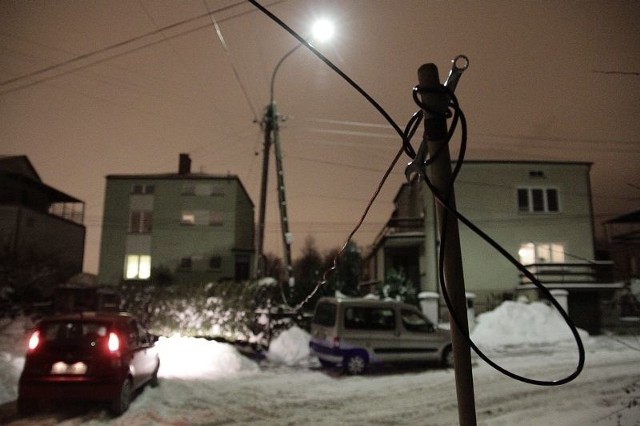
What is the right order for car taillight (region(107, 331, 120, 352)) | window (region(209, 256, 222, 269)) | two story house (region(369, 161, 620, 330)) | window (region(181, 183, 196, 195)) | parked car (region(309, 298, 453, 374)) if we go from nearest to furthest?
car taillight (region(107, 331, 120, 352)) < parked car (region(309, 298, 453, 374)) < two story house (region(369, 161, 620, 330)) < window (region(209, 256, 222, 269)) < window (region(181, 183, 196, 195))

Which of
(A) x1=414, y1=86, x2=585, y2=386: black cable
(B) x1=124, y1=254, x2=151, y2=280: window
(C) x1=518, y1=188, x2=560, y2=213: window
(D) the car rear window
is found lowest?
(D) the car rear window

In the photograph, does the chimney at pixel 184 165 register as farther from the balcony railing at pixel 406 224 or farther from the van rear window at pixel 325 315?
the van rear window at pixel 325 315

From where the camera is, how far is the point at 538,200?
27.5 metres

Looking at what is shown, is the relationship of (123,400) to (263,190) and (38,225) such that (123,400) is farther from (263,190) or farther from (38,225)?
(38,225)

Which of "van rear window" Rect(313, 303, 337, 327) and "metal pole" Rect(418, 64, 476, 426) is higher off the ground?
"metal pole" Rect(418, 64, 476, 426)

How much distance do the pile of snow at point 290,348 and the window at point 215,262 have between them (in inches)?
833

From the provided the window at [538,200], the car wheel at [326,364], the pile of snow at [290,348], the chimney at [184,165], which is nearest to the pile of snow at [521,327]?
the pile of snow at [290,348]

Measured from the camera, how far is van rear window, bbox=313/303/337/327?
42.4 ft

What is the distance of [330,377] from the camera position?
40.0 ft

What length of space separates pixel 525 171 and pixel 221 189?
73.9ft

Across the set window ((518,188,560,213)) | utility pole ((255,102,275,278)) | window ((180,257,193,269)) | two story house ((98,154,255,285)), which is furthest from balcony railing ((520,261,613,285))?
window ((180,257,193,269))

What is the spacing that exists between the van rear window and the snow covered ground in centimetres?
135

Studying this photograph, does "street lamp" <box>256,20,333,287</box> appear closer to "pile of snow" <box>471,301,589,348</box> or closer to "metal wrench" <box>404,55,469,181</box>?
"pile of snow" <box>471,301,589,348</box>

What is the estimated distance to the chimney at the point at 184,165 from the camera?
38.7 metres
